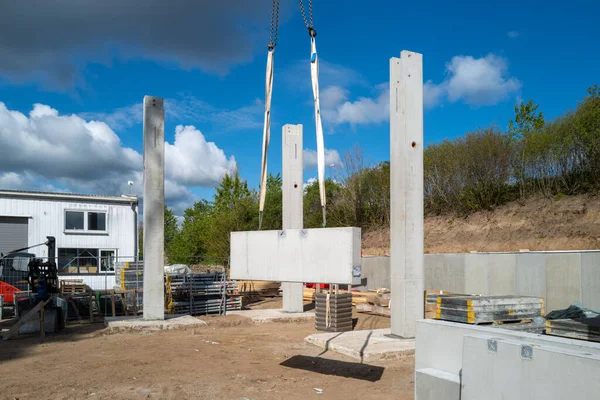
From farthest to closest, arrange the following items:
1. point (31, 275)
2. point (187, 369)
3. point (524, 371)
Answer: point (31, 275)
point (187, 369)
point (524, 371)

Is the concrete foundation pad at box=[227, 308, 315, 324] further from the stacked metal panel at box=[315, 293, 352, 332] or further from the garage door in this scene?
the garage door

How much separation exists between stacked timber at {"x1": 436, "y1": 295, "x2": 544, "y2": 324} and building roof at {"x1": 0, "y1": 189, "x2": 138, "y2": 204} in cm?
2514

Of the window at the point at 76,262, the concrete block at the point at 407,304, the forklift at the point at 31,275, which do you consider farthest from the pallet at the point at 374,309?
the window at the point at 76,262

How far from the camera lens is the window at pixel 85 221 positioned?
28.4m

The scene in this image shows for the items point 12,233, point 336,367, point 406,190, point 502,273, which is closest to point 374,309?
point 502,273

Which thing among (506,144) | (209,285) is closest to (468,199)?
(506,144)

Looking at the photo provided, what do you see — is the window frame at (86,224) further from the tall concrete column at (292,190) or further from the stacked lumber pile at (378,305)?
the stacked lumber pile at (378,305)

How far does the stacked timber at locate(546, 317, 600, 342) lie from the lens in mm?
6086

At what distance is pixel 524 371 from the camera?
5.76 meters

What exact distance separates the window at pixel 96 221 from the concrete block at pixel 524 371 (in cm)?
2637

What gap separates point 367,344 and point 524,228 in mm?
18159

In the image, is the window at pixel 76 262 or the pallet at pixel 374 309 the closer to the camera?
the pallet at pixel 374 309

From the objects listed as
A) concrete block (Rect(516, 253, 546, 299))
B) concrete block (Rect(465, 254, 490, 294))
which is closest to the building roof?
concrete block (Rect(465, 254, 490, 294))

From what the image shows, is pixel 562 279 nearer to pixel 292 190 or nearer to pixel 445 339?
pixel 292 190
